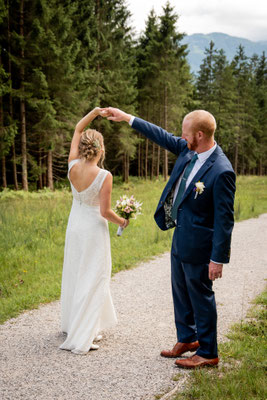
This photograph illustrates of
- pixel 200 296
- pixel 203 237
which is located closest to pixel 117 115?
pixel 203 237

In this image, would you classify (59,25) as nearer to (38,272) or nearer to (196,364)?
(38,272)

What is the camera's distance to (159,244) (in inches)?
383

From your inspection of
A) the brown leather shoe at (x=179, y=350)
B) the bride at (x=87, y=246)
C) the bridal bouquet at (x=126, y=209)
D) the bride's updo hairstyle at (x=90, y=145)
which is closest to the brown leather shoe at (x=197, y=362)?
the brown leather shoe at (x=179, y=350)

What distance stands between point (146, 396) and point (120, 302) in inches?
105

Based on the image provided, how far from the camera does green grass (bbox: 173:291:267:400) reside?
10.5 feet

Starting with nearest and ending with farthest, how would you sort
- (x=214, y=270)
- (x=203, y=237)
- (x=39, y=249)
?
(x=214, y=270), (x=203, y=237), (x=39, y=249)

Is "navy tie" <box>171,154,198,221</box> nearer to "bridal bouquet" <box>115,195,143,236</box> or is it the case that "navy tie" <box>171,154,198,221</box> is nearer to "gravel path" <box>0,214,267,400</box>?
"bridal bouquet" <box>115,195,143,236</box>

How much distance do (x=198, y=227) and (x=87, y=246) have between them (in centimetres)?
141

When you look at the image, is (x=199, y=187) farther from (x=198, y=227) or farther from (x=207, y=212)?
(x=198, y=227)

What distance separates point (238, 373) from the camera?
11.5 ft

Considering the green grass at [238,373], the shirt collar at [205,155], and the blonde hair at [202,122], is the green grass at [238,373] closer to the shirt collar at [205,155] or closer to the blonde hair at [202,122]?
the shirt collar at [205,155]

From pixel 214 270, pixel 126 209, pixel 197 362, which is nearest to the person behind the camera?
pixel 214 270

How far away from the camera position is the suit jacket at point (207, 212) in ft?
11.3

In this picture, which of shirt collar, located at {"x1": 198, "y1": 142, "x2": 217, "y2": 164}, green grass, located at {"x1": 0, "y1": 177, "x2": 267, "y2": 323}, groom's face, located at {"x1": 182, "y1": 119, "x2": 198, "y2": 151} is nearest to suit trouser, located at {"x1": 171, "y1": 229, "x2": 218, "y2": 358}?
shirt collar, located at {"x1": 198, "y1": 142, "x2": 217, "y2": 164}
